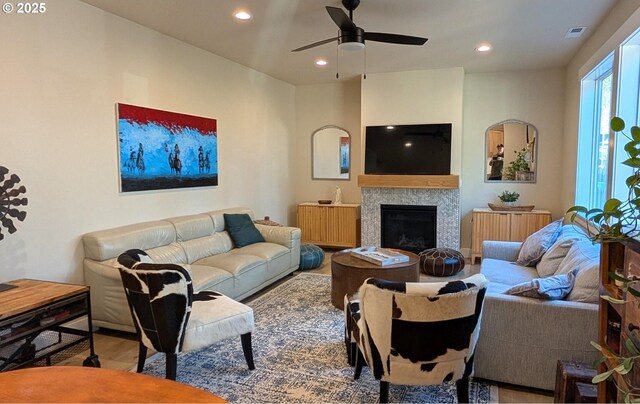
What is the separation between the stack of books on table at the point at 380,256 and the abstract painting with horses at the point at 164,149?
2.17 metres

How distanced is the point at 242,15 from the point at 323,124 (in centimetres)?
353

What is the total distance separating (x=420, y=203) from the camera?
6195mm

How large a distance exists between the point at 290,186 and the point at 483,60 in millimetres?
3715

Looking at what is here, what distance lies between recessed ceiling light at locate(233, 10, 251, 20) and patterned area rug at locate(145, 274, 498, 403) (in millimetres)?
2852

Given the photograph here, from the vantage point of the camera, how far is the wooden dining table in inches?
46.9

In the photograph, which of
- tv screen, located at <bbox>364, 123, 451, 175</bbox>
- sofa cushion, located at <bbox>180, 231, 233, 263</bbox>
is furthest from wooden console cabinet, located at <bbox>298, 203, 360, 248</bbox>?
sofa cushion, located at <bbox>180, 231, 233, 263</bbox>

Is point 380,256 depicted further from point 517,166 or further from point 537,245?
point 517,166

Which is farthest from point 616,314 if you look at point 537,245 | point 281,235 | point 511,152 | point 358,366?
point 511,152

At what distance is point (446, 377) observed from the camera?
7.36 ft

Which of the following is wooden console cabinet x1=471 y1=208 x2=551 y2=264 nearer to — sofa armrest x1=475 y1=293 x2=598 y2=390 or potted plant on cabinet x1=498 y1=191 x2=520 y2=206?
potted plant on cabinet x1=498 y1=191 x2=520 y2=206

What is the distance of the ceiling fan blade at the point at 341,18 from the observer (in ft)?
10.1

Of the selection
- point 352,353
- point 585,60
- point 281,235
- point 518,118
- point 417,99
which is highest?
point 585,60

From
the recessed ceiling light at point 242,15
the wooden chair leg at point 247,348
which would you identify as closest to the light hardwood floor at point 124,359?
the wooden chair leg at point 247,348

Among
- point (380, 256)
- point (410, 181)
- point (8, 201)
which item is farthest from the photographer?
point (410, 181)
